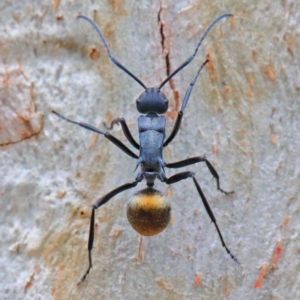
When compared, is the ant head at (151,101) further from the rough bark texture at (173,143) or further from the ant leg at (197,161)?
the ant leg at (197,161)

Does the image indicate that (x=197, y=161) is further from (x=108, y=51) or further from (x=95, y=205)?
(x=108, y=51)

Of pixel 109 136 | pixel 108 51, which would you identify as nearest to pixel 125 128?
pixel 109 136

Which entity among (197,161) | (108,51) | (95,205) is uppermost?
(108,51)

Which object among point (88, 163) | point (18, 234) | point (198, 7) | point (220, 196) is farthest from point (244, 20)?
point (18, 234)

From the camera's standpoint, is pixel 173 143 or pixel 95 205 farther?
pixel 173 143

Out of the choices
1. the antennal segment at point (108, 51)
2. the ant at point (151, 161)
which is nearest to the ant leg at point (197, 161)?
the ant at point (151, 161)

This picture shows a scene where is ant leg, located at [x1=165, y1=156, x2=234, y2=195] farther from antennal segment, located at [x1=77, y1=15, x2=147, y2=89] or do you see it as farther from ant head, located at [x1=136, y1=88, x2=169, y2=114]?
antennal segment, located at [x1=77, y1=15, x2=147, y2=89]

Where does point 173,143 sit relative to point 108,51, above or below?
below

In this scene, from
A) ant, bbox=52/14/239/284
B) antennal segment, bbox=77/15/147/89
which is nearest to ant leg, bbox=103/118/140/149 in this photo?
ant, bbox=52/14/239/284
